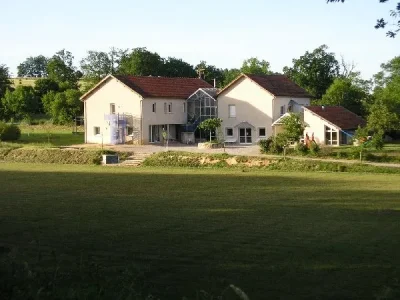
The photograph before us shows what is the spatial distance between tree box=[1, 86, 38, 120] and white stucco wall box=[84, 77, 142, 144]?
2394cm

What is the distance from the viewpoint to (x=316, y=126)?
55875mm

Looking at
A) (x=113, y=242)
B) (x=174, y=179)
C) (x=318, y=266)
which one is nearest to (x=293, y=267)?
(x=318, y=266)

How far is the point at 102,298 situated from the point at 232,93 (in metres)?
54.5

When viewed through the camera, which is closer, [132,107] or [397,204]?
[397,204]

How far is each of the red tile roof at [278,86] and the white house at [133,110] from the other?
6.86 metres

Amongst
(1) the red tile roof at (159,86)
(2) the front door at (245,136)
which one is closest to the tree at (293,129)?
(2) the front door at (245,136)

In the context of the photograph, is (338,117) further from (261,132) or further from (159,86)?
(159,86)

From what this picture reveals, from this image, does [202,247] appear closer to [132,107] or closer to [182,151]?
[182,151]

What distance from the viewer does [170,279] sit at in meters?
12.8

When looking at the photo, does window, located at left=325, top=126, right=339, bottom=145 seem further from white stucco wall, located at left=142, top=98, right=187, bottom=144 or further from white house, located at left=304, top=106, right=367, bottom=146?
white stucco wall, located at left=142, top=98, right=187, bottom=144

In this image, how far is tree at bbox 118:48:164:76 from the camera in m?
92.5

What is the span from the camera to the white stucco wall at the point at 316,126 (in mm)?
55438

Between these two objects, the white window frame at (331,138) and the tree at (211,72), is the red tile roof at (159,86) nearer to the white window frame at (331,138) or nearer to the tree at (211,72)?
the white window frame at (331,138)

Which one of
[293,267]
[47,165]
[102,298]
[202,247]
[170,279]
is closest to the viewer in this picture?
[102,298]
